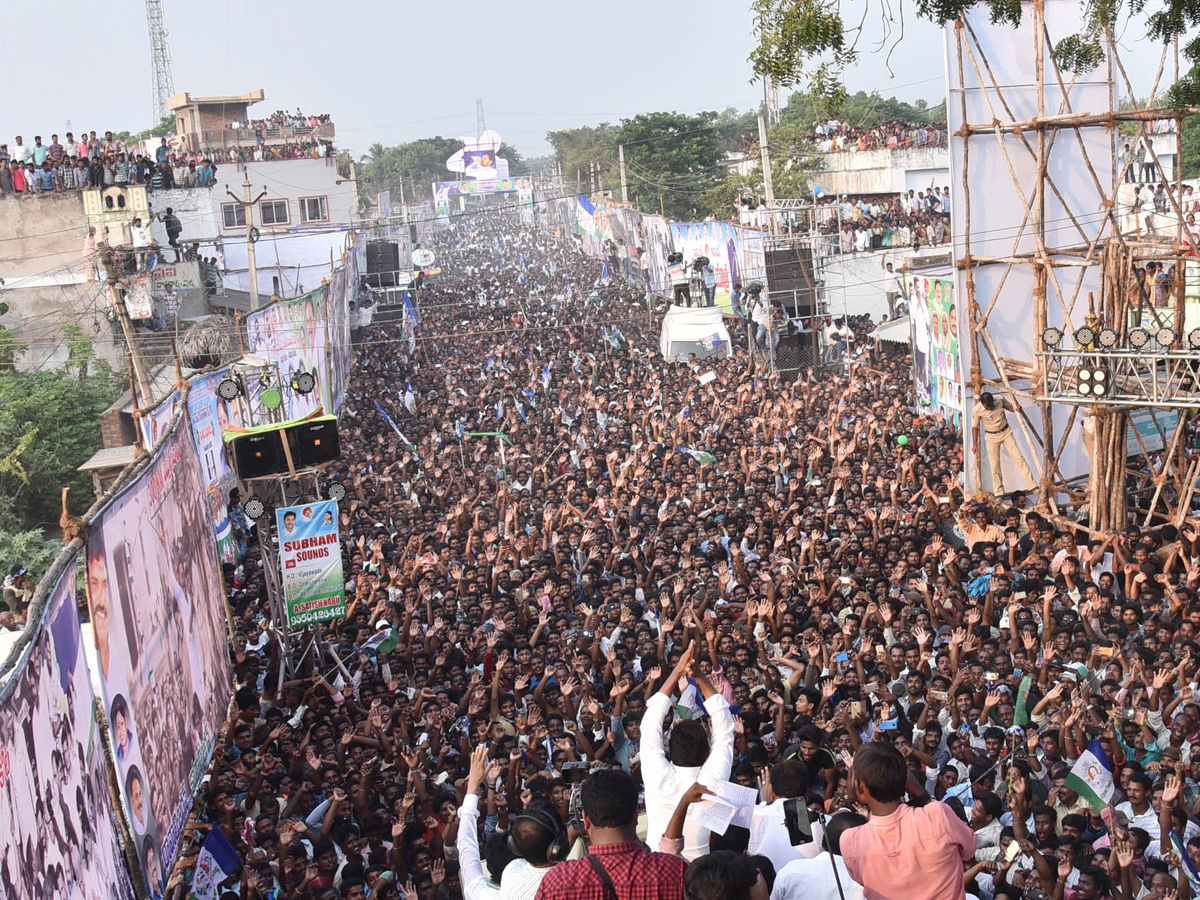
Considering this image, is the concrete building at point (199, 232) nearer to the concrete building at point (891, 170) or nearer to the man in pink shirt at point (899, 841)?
the concrete building at point (891, 170)

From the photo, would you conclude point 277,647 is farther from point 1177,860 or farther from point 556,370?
point 556,370

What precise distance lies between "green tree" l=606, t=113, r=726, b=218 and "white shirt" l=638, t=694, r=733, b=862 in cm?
5058

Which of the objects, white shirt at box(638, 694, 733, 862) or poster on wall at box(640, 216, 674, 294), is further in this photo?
poster on wall at box(640, 216, 674, 294)

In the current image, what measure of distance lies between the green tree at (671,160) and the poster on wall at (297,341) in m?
33.6

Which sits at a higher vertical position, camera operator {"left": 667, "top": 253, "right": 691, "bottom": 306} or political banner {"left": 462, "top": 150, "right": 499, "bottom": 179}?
political banner {"left": 462, "top": 150, "right": 499, "bottom": 179}

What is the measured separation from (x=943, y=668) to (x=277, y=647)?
16.0 ft

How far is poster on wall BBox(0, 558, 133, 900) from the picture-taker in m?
4.53

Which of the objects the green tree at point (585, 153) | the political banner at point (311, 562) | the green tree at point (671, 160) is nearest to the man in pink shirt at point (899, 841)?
the political banner at point (311, 562)

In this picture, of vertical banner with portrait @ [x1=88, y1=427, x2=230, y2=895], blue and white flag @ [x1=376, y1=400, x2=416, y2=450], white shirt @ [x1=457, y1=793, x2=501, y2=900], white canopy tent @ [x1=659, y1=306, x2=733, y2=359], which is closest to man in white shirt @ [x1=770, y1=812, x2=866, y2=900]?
white shirt @ [x1=457, y1=793, x2=501, y2=900]

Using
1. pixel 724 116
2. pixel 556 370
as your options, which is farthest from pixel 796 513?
pixel 724 116

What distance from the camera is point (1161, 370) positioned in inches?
523

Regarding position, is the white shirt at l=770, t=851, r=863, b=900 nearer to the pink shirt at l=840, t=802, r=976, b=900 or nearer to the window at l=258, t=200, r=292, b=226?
the pink shirt at l=840, t=802, r=976, b=900

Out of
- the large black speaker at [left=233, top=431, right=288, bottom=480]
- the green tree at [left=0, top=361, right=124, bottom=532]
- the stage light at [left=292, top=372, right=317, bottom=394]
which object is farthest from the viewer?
the green tree at [left=0, top=361, right=124, bottom=532]

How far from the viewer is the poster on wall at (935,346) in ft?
60.4
